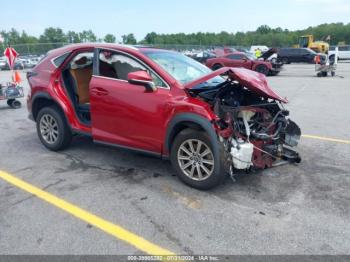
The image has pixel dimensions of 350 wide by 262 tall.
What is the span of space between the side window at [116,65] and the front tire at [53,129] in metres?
1.22

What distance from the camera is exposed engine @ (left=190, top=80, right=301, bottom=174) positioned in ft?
13.0

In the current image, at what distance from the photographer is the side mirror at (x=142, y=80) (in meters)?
4.09

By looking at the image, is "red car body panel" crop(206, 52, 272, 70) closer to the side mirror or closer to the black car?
the black car

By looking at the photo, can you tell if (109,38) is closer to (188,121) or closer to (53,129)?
(53,129)

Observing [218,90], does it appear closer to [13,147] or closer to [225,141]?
[225,141]

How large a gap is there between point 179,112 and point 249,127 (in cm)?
95

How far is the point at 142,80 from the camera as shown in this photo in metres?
4.12

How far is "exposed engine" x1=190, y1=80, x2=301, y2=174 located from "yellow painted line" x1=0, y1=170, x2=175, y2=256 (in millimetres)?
1410

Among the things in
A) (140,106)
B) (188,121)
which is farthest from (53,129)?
(188,121)

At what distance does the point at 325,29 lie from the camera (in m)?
87.1

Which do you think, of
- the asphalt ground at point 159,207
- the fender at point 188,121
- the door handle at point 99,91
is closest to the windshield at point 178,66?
the fender at point 188,121

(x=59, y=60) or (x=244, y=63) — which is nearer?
(x=59, y=60)

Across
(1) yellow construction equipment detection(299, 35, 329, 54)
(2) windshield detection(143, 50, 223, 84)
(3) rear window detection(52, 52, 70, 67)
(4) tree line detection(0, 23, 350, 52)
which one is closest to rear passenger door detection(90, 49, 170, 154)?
(2) windshield detection(143, 50, 223, 84)

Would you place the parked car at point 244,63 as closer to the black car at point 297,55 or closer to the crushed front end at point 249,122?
the black car at point 297,55
